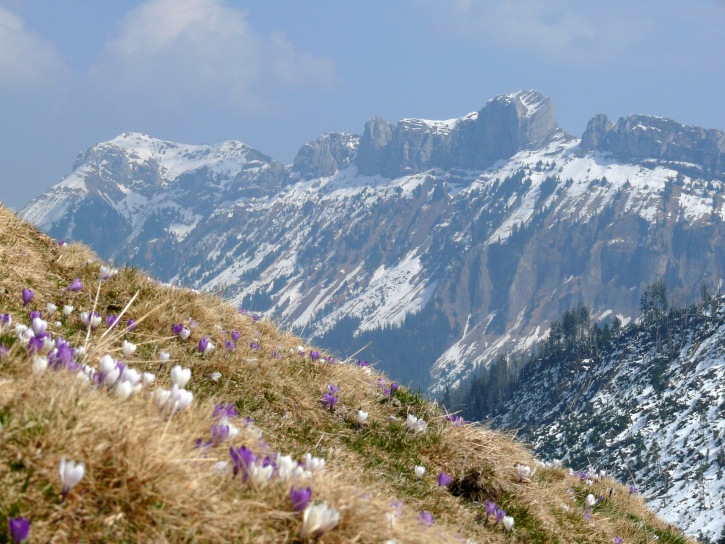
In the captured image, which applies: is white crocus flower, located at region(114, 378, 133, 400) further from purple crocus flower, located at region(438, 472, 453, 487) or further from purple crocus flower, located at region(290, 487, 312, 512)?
purple crocus flower, located at region(438, 472, 453, 487)

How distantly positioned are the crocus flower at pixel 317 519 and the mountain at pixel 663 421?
103m

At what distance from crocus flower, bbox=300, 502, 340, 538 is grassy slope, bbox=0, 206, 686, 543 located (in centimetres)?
13

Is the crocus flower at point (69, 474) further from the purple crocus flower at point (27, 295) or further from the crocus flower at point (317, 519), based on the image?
the purple crocus flower at point (27, 295)

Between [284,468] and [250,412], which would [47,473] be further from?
[250,412]

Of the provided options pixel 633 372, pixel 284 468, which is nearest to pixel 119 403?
pixel 284 468

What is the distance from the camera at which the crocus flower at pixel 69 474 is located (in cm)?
281

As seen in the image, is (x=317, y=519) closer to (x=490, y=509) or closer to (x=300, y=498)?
(x=300, y=498)

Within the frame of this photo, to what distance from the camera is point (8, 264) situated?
743 cm

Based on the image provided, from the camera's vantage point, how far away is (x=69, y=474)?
9.23ft

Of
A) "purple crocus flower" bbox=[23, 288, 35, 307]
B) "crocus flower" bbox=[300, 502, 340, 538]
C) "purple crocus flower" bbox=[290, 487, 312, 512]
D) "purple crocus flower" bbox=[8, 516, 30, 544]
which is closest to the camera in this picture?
"purple crocus flower" bbox=[8, 516, 30, 544]

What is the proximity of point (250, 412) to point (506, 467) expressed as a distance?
346cm

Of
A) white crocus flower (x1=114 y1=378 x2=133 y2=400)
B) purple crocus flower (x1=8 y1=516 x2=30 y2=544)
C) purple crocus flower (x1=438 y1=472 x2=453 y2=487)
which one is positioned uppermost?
white crocus flower (x1=114 y1=378 x2=133 y2=400)

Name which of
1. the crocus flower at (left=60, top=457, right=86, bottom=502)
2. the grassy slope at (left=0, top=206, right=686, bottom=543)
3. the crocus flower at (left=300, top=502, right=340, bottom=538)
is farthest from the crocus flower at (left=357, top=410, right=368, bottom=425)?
the crocus flower at (left=60, top=457, right=86, bottom=502)

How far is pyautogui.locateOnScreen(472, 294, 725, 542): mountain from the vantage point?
4500 inches
